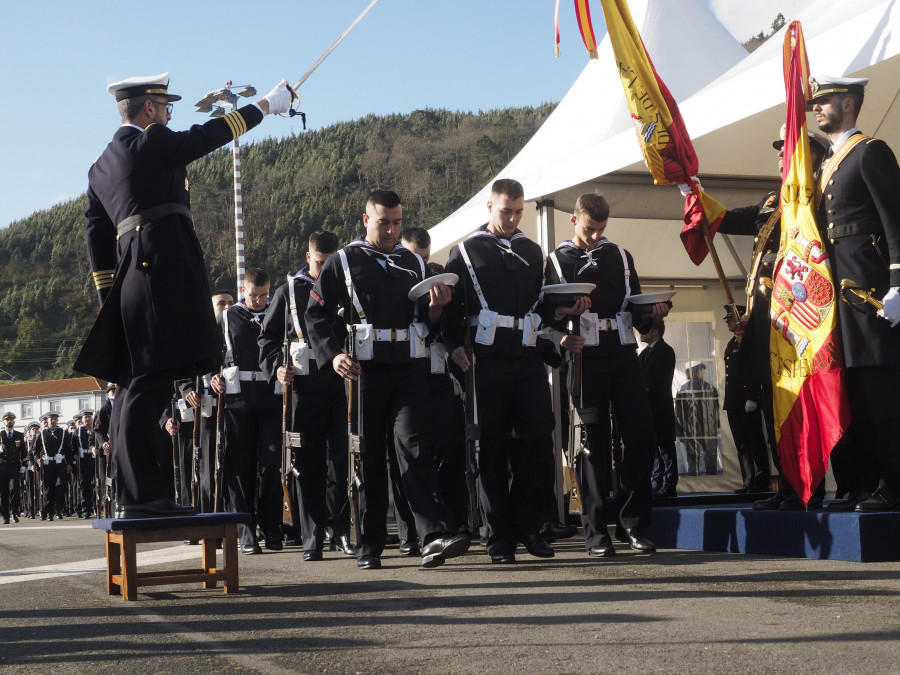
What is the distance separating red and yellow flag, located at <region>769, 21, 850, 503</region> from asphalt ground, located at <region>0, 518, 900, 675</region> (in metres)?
0.62

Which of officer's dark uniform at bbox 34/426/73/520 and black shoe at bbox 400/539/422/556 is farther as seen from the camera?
officer's dark uniform at bbox 34/426/73/520

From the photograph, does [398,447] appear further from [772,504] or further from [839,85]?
[839,85]

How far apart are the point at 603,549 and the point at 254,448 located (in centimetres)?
303

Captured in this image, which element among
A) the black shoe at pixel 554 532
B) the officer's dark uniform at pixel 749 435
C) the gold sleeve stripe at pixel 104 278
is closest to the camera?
the gold sleeve stripe at pixel 104 278

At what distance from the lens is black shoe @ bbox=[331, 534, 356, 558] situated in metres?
6.92

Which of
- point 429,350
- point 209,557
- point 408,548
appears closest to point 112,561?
point 209,557

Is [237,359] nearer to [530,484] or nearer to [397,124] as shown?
[530,484]

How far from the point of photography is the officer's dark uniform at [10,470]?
2096 cm

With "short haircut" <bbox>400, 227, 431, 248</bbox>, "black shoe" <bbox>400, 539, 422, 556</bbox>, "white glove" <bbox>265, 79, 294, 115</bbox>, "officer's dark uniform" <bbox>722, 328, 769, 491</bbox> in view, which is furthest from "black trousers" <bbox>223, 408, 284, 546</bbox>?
"officer's dark uniform" <bbox>722, 328, 769, 491</bbox>

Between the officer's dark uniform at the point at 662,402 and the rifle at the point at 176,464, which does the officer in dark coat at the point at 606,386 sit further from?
the rifle at the point at 176,464

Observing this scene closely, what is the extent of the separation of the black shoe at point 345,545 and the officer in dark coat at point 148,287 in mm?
2205

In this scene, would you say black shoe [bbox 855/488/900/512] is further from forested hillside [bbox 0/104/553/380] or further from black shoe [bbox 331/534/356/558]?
forested hillside [bbox 0/104/553/380]

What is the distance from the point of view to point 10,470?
21422 millimetres

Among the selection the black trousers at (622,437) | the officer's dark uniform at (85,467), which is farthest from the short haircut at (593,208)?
the officer's dark uniform at (85,467)
